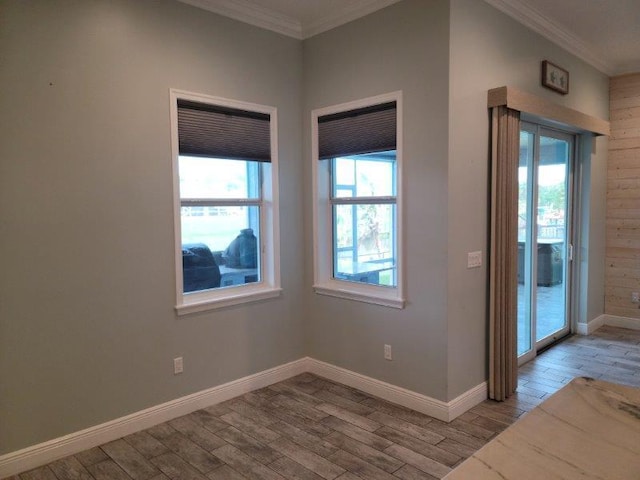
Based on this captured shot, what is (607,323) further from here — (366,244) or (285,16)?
(285,16)

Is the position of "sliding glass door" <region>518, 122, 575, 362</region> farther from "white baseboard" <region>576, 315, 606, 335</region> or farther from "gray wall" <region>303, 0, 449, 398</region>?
"gray wall" <region>303, 0, 449, 398</region>

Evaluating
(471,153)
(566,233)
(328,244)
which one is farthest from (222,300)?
(566,233)

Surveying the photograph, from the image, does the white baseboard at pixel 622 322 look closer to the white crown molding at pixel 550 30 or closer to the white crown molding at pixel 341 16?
the white crown molding at pixel 550 30

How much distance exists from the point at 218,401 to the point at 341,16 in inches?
122

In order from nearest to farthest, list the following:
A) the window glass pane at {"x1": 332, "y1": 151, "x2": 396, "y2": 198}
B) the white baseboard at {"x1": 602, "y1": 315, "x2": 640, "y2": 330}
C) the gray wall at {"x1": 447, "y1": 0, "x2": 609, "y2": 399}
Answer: the gray wall at {"x1": 447, "y1": 0, "x2": 609, "y2": 399} → the window glass pane at {"x1": 332, "y1": 151, "x2": 396, "y2": 198} → the white baseboard at {"x1": 602, "y1": 315, "x2": 640, "y2": 330}

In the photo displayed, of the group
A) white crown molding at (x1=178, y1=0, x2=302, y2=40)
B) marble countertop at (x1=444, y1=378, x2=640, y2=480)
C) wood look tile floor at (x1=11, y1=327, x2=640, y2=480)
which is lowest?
wood look tile floor at (x1=11, y1=327, x2=640, y2=480)

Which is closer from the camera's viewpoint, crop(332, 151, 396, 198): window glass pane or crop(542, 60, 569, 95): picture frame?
crop(332, 151, 396, 198): window glass pane

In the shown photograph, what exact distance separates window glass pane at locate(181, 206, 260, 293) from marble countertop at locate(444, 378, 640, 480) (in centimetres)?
278

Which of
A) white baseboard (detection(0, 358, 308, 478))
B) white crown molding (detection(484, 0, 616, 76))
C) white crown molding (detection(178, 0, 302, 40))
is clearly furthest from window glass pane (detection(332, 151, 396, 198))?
white baseboard (detection(0, 358, 308, 478))

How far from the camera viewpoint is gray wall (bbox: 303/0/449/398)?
3.05 m

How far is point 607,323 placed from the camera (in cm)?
546

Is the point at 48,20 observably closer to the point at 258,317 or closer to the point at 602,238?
the point at 258,317

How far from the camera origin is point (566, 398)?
1.05 m

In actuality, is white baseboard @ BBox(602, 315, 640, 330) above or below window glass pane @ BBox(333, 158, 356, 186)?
below
